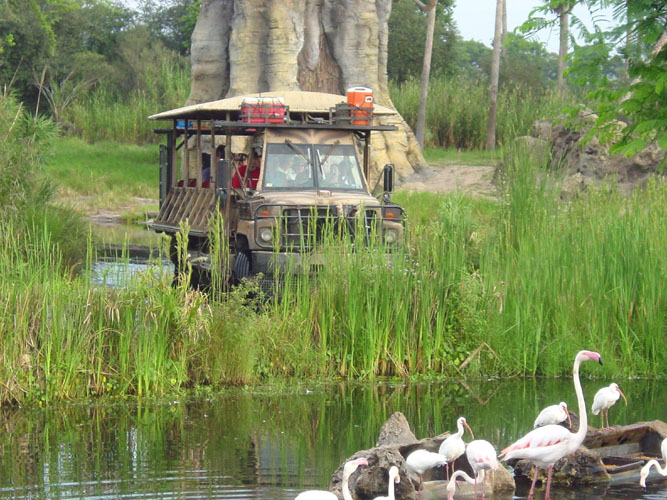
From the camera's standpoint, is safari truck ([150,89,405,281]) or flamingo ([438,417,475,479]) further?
safari truck ([150,89,405,281])

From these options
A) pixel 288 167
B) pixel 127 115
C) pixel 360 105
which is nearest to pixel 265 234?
pixel 288 167

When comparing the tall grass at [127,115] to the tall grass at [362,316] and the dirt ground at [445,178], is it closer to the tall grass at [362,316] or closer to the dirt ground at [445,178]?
the dirt ground at [445,178]

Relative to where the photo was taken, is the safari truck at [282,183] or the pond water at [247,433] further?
the safari truck at [282,183]

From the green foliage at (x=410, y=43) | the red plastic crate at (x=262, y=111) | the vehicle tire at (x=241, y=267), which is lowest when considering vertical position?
the vehicle tire at (x=241, y=267)

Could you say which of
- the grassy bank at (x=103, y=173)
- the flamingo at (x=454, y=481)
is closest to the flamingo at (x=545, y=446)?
the flamingo at (x=454, y=481)

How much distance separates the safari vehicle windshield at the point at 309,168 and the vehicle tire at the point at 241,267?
108 cm

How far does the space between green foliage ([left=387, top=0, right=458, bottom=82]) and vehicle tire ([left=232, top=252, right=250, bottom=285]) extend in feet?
114

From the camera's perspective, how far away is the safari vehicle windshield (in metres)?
15.2

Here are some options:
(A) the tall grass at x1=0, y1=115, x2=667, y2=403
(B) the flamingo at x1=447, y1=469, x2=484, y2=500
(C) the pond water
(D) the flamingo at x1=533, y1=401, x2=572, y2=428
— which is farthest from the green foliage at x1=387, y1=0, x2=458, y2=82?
(B) the flamingo at x1=447, y1=469, x2=484, y2=500

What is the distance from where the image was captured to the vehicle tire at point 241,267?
1438cm

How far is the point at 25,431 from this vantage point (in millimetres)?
9734

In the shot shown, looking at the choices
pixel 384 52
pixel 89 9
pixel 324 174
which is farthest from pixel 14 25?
pixel 324 174

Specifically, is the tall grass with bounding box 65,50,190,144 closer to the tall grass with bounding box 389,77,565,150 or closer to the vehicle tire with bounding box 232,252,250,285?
the tall grass with bounding box 389,77,565,150

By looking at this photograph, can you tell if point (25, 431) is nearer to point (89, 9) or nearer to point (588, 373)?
point (588, 373)
